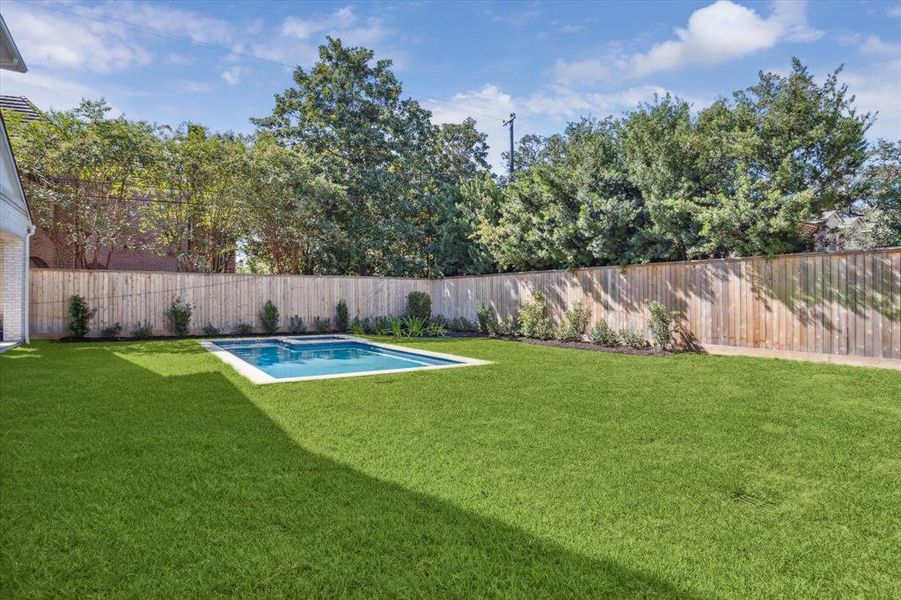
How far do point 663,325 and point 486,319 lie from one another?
4.81 meters

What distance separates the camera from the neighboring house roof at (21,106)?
42.8 feet

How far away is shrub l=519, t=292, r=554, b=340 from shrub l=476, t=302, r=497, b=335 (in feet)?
3.52

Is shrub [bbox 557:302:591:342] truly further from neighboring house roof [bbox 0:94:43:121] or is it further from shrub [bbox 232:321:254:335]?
neighboring house roof [bbox 0:94:43:121]

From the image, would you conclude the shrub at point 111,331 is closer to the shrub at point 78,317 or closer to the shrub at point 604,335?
the shrub at point 78,317

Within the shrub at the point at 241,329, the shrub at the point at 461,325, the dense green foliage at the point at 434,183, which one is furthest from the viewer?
the shrub at the point at 461,325

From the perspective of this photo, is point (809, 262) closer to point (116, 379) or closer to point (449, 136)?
point (116, 379)

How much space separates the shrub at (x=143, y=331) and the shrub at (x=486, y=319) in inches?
316

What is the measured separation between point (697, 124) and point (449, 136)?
12.2 m

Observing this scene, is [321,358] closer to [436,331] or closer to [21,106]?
[436,331]

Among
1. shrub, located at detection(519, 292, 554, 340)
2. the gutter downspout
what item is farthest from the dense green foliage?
the gutter downspout

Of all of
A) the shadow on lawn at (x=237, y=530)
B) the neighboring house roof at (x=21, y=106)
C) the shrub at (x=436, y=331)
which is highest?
the neighboring house roof at (x=21, y=106)

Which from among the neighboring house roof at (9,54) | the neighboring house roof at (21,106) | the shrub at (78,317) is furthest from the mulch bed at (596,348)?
the neighboring house roof at (21,106)

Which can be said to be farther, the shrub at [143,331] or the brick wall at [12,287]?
the shrub at [143,331]

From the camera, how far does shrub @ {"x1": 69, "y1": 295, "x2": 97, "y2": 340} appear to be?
9.97m
